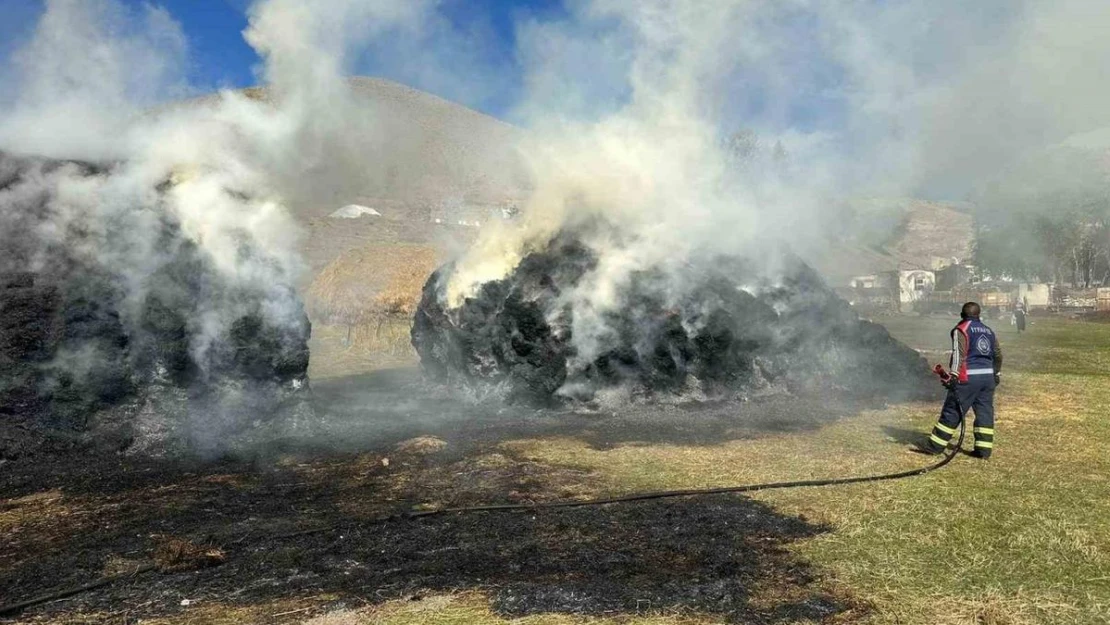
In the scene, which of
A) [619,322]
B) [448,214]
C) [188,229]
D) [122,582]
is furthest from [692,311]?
[448,214]

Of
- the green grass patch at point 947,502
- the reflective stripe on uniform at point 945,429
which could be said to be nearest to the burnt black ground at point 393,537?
the green grass patch at point 947,502

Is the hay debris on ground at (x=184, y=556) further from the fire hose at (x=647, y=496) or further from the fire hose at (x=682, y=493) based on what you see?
the fire hose at (x=682, y=493)

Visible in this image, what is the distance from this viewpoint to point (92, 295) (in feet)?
41.7

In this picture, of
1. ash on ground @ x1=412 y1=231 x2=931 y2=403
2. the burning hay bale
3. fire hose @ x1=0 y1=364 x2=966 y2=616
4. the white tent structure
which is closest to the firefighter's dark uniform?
fire hose @ x1=0 y1=364 x2=966 y2=616

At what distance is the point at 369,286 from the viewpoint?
29281mm

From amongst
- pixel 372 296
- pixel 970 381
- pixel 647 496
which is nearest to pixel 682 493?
pixel 647 496

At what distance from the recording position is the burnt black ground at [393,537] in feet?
19.2

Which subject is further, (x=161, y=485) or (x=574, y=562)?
(x=161, y=485)

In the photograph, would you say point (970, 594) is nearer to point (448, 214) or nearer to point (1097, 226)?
point (448, 214)

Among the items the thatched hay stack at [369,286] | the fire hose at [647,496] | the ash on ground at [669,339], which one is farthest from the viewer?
the thatched hay stack at [369,286]

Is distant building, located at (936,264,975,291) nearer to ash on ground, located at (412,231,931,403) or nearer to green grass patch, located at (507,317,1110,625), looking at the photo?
ash on ground, located at (412,231,931,403)

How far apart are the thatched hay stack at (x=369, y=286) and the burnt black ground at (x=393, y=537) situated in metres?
16.1

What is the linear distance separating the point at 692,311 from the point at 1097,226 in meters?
54.3

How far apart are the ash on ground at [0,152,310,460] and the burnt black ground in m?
1.19
